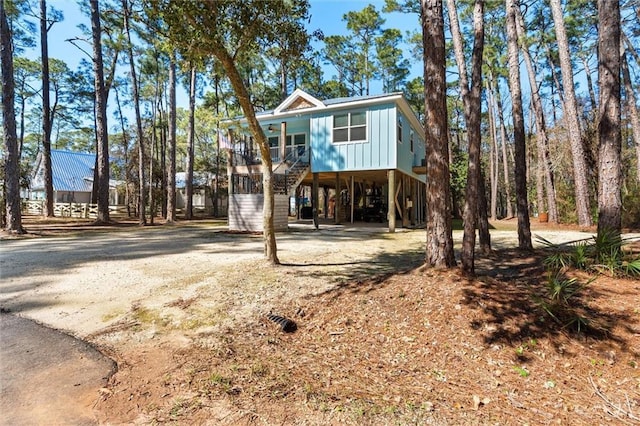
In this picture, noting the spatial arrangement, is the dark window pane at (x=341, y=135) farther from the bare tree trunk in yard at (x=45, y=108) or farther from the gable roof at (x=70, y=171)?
the gable roof at (x=70, y=171)

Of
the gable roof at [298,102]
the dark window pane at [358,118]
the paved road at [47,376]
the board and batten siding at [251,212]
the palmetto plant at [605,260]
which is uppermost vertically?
the gable roof at [298,102]

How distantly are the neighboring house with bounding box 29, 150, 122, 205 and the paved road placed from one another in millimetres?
31783

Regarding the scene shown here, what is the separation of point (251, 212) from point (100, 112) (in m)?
9.91

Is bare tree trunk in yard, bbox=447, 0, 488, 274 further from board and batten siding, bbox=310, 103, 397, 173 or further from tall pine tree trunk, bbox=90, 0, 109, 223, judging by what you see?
tall pine tree trunk, bbox=90, 0, 109, 223

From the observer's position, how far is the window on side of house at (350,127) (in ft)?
43.8

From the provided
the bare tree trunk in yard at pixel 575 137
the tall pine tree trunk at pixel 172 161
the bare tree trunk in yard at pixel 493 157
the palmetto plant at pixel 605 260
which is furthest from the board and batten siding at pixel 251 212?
the bare tree trunk in yard at pixel 493 157

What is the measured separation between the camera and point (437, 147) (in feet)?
13.7

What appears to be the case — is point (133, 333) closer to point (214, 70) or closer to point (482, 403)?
point (482, 403)

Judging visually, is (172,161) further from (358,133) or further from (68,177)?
(68,177)

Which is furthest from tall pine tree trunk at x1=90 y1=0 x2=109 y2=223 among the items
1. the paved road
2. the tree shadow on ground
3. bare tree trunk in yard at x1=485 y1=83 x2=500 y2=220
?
bare tree trunk in yard at x1=485 y1=83 x2=500 y2=220

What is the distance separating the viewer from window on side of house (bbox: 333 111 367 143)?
43.8ft

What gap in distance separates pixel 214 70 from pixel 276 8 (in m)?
1.82

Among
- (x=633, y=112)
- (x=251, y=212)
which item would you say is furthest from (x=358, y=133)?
(x=633, y=112)

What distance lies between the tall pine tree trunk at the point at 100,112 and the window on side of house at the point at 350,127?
1124 centimetres
